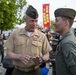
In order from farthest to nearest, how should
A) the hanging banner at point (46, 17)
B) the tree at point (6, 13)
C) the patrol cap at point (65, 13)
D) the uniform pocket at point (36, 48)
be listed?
1. the tree at point (6, 13)
2. the hanging banner at point (46, 17)
3. the uniform pocket at point (36, 48)
4. the patrol cap at point (65, 13)

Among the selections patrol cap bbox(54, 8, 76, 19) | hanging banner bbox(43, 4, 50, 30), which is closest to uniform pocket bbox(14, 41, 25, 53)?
patrol cap bbox(54, 8, 76, 19)

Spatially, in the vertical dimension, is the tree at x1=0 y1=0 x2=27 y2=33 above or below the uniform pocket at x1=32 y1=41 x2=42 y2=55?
below

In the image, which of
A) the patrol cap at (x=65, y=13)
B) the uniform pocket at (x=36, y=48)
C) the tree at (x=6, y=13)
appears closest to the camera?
the patrol cap at (x=65, y=13)

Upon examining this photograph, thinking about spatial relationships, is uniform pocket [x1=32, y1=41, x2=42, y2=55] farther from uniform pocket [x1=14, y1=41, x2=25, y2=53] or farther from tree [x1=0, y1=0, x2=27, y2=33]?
tree [x1=0, y1=0, x2=27, y2=33]

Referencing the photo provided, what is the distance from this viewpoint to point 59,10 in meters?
3.07

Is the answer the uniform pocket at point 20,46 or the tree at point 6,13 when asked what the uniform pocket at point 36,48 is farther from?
the tree at point 6,13

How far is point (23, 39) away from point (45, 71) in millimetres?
2185

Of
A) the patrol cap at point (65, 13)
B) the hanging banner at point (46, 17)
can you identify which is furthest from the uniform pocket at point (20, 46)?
the hanging banner at point (46, 17)

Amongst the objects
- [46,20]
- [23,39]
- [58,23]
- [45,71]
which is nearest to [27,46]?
[23,39]

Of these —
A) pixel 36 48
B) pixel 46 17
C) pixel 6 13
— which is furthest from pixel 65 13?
pixel 6 13

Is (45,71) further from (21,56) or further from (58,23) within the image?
(58,23)

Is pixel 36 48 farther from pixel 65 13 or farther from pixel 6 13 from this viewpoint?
pixel 6 13

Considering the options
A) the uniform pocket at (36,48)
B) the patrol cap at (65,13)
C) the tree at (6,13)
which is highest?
the patrol cap at (65,13)

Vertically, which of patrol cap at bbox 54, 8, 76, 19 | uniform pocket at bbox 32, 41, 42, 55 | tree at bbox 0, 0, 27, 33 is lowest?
tree at bbox 0, 0, 27, 33
